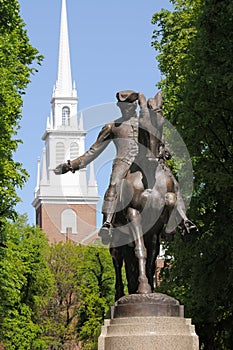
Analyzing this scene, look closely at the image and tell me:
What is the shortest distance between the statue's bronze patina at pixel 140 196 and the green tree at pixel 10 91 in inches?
496

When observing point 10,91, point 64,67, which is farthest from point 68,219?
point 64,67

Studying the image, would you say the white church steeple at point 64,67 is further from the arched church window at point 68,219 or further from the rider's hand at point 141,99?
the rider's hand at point 141,99

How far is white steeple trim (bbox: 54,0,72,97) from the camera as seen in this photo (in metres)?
115

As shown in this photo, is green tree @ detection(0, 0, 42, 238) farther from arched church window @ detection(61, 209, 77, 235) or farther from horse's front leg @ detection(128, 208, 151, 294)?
horse's front leg @ detection(128, 208, 151, 294)

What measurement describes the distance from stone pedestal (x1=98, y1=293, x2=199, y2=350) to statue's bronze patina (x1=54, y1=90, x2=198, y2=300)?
0.54m

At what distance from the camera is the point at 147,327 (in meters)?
12.5

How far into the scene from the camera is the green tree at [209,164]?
2589cm

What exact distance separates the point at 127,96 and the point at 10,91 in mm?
12895

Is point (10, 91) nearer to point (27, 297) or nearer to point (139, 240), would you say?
point (139, 240)

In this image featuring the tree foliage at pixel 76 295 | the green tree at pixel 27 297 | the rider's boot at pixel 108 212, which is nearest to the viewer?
the rider's boot at pixel 108 212

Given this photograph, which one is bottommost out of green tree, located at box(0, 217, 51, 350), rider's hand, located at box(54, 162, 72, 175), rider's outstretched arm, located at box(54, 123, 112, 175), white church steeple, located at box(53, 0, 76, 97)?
rider's hand, located at box(54, 162, 72, 175)

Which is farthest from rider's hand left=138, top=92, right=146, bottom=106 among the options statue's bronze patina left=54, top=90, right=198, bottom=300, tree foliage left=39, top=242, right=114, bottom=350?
tree foliage left=39, top=242, right=114, bottom=350

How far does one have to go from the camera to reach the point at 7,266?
29.2 metres

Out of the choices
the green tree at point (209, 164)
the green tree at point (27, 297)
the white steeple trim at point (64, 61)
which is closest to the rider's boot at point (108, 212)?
the green tree at point (209, 164)
